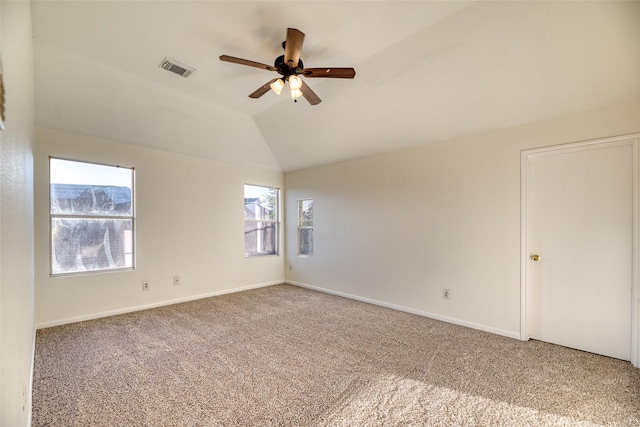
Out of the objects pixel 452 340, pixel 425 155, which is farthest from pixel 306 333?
pixel 425 155

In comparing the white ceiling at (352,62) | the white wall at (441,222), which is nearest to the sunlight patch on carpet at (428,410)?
the white wall at (441,222)

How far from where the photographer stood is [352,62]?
288 centimetres

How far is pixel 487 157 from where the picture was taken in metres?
3.40

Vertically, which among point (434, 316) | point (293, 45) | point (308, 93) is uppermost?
point (293, 45)

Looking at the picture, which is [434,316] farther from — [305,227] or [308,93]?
[308,93]

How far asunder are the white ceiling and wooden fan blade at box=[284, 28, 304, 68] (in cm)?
25

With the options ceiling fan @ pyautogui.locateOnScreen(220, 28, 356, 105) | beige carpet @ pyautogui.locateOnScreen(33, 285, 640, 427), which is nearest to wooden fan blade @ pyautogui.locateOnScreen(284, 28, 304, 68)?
ceiling fan @ pyautogui.locateOnScreen(220, 28, 356, 105)

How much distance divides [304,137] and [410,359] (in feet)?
11.3

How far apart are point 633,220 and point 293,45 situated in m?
3.45

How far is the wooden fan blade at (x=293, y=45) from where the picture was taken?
6.82 feet

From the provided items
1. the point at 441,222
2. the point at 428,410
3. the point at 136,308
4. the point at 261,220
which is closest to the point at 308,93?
the point at 441,222

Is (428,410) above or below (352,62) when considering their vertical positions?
below

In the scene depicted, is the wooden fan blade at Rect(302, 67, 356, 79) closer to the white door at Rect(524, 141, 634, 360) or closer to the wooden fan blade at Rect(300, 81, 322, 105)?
the wooden fan blade at Rect(300, 81, 322, 105)

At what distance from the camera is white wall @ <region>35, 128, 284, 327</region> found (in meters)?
3.41
